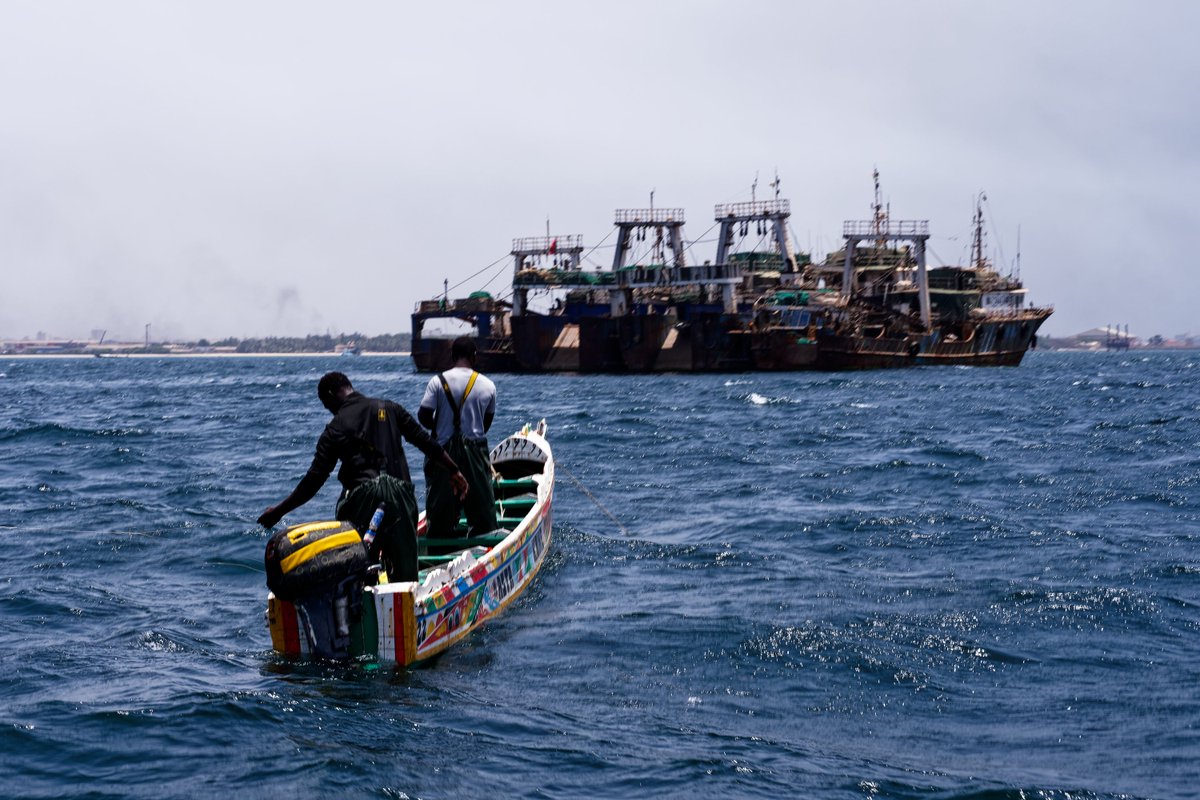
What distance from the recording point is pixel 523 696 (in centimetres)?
923

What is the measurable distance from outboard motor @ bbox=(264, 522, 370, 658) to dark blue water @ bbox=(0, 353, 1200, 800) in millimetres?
341

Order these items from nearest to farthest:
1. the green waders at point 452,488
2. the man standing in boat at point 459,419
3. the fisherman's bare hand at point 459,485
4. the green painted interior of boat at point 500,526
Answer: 1. the fisherman's bare hand at point 459,485
2. the man standing in boat at point 459,419
3. the green waders at point 452,488
4. the green painted interior of boat at point 500,526

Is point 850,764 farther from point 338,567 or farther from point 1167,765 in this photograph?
point 338,567

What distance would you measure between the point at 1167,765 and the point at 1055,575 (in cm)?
561

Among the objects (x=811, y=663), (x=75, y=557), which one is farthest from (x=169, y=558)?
(x=811, y=663)

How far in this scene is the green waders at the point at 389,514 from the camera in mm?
10047

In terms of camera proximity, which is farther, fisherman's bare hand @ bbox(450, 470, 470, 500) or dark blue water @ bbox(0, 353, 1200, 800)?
fisherman's bare hand @ bbox(450, 470, 470, 500)

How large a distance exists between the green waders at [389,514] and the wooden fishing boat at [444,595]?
270 millimetres

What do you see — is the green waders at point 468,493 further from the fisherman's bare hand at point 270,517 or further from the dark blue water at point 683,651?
the fisherman's bare hand at point 270,517

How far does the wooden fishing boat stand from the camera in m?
9.67

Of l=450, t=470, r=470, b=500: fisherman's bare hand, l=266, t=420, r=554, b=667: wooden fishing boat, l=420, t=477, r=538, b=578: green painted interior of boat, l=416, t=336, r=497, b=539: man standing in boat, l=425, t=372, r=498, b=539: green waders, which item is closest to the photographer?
l=266, t=420, r=554, b=667: wooden fishing boat

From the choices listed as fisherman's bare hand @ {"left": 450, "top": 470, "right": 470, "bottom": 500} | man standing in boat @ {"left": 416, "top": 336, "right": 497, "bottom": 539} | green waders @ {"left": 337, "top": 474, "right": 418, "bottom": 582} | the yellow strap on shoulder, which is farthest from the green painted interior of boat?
the yellow strap on shoulder

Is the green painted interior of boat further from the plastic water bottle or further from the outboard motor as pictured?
the outboard motor

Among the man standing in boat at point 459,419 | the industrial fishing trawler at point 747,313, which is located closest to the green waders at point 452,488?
the man standing in boat at point 459,419
